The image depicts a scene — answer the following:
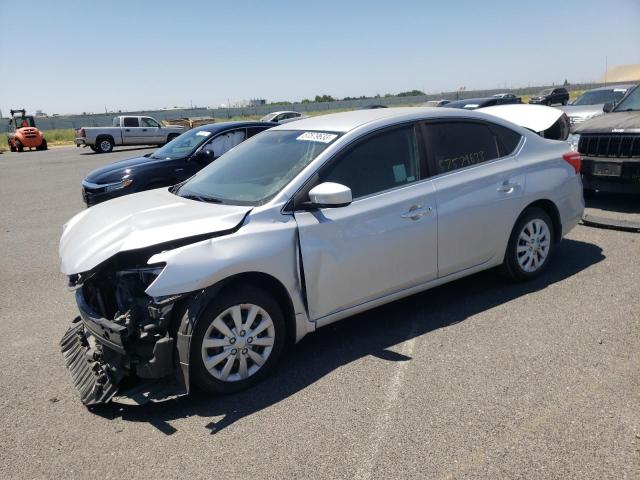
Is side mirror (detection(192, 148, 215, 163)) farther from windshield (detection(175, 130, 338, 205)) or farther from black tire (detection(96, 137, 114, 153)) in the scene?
black tire (detection(96, 137, 114, 153))

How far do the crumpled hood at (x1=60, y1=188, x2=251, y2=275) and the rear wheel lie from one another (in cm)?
2431

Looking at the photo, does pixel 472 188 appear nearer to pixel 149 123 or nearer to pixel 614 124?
pixel 614 124

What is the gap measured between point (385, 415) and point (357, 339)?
111 cm

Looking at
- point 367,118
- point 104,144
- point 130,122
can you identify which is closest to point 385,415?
point 367,118

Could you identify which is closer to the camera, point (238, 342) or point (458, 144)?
point (238, 342)

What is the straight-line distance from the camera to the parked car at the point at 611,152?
7.36 meters

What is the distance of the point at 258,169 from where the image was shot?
4.39 m

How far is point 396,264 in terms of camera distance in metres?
4.16

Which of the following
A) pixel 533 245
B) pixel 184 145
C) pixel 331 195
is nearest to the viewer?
pixel 331 195

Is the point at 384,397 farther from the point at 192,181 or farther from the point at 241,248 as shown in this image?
the point at 192,181

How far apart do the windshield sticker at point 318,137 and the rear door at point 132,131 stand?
25033mm

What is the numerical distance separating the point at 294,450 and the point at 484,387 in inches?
51.3

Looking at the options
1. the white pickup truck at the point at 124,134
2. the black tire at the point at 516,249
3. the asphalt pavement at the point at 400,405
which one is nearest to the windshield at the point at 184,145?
the asphalt pavement at the point at 400,405

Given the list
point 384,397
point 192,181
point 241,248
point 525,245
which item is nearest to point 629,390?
point 384,397
